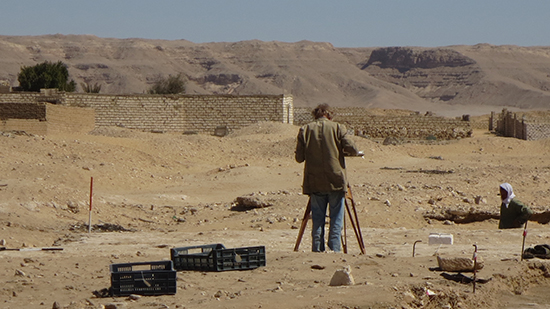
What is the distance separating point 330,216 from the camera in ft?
29.3

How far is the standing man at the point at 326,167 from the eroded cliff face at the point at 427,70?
404 ft

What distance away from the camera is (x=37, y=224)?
1216cm

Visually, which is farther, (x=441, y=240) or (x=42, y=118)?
(x=42, y=118)

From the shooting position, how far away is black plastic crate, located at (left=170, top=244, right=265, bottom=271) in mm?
7852

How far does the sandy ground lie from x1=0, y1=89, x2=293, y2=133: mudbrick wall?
10585 mm

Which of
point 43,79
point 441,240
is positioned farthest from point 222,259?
point 43,79

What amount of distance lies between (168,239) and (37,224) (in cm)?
231

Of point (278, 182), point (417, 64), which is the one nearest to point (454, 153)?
point (278, 182)

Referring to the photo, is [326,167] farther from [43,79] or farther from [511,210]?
[43,79]

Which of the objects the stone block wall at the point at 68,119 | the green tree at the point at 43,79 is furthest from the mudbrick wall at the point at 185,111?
the green tree at the point at 43,79

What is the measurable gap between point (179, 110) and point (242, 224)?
27365mm

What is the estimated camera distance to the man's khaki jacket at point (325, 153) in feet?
28.7

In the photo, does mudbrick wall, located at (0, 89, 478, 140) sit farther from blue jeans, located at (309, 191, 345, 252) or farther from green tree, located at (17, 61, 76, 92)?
blue jeans, located at (309, 191, 345, 252)

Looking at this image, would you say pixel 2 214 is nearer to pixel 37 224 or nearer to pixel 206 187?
pixel 37 224
